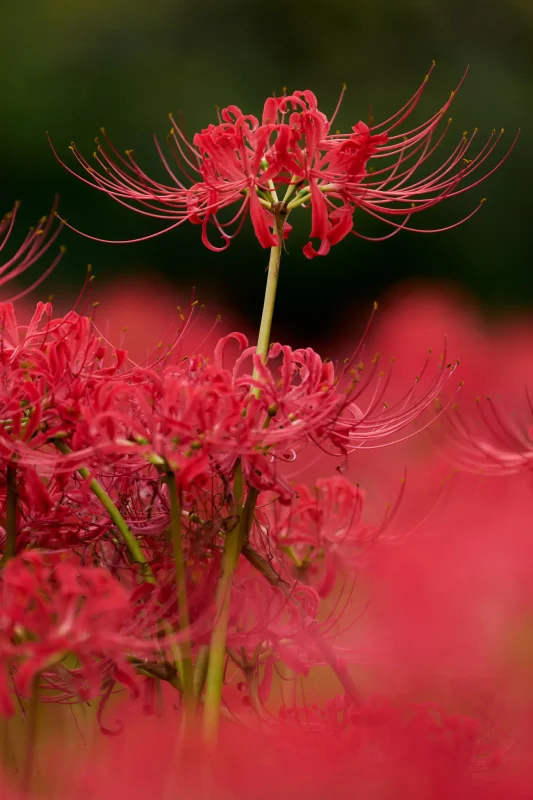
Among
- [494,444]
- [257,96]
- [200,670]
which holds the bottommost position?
[200,670]

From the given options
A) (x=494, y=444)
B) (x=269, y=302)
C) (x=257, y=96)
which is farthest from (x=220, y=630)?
(x=257, y=96)

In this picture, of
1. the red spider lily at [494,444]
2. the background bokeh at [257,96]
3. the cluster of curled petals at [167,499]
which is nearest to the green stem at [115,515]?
the cluster of curled petals at [167,499]

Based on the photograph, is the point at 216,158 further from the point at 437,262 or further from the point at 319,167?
the point at 437,262

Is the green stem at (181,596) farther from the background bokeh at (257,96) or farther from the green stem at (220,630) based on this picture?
the background bokeh at (257,96)

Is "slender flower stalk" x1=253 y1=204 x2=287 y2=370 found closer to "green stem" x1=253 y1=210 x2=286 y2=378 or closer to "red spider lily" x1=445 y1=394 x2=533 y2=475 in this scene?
"green stem" x1=253 y1=210 x2=286 y2=378

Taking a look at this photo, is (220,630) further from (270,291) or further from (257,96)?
(257,96)
